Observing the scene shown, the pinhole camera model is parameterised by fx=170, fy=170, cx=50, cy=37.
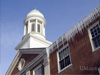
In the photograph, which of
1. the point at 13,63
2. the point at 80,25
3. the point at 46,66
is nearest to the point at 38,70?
the point at 46,66

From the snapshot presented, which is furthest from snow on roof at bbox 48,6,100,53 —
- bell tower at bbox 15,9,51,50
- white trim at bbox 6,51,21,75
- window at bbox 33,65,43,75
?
bell tower at bbox 15,9,51,50

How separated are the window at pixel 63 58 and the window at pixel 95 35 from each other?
111 inches

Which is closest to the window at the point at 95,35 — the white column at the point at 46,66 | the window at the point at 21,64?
the white column at the point at 46,66

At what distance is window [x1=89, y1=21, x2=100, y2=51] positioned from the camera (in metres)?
12.6

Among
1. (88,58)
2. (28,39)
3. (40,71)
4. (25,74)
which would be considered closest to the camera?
(88,58)

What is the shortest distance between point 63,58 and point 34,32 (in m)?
14.6

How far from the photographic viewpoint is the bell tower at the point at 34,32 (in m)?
27.6

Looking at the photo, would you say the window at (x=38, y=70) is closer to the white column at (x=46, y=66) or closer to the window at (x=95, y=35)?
the white column at (x=46, y=66)

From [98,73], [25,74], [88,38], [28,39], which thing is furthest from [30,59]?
[98,73]

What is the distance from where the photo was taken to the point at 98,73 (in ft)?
37.5

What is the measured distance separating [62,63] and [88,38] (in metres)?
3.57

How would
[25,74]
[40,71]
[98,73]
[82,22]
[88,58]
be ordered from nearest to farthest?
[98,73]
[88,58]
[82,22]
[40,71]
[25,74]

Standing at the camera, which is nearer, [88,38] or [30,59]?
[88,38]

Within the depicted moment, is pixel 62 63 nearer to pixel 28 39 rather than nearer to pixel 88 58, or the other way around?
pixel 88 58
